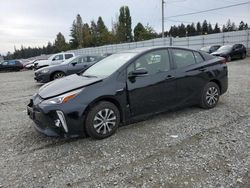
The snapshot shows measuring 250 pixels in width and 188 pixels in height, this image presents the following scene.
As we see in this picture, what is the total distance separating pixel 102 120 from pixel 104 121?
41 millimetres

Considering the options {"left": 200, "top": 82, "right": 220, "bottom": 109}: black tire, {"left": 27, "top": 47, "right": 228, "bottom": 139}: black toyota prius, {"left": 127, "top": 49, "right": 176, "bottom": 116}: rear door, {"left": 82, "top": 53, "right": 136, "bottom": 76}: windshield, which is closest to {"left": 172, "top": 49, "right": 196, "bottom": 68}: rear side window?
{"left": 27, "top": 47, "right": 228, "bottom": 139}: black toyota prius

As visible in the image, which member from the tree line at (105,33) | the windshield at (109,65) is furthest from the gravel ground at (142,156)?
the tree line at (105,33)

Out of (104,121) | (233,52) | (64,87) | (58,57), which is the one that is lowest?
(104,121)

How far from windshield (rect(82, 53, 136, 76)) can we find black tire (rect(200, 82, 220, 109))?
1913 mm

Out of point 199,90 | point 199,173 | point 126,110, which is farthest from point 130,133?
point 199,90

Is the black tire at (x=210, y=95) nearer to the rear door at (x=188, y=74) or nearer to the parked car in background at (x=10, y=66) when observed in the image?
the rear door at (x=188, y=74)

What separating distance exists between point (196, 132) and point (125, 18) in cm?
6861

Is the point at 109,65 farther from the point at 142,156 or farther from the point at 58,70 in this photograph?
the point at 58,70

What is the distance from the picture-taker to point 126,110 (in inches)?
157

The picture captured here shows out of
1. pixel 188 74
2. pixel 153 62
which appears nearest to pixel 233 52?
pixel 188 74

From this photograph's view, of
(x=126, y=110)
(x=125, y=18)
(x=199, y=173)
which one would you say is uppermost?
(x=125, y=18)

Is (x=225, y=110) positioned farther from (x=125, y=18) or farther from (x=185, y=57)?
(x=125, y=18)

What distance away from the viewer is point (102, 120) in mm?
3738

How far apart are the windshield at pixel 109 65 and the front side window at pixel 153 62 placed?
A: 19cm
